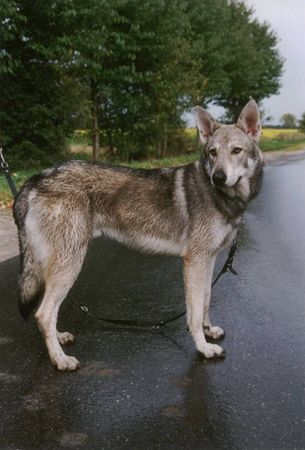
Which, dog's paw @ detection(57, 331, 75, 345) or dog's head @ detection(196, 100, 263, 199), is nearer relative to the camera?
dog's head @ detection(196, 100, 263, 199)

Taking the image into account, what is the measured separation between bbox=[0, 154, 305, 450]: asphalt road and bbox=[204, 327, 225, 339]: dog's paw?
0.32 ft

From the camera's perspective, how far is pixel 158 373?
3.98 m

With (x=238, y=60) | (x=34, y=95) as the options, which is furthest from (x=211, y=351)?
(x=238, y=60)

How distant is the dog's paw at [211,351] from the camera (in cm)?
423

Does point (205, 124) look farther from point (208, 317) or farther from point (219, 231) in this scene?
point (208, 317)

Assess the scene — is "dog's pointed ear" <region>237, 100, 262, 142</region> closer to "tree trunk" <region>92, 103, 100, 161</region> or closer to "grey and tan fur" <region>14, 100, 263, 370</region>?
"grey and tan fur" <region>14, 100, 263, 370</region>

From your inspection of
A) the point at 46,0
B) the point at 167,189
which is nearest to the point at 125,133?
the point at 46,0

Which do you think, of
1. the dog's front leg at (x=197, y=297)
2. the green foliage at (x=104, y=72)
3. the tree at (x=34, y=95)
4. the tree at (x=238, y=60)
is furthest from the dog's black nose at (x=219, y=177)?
the tree at (x=238, y=60)

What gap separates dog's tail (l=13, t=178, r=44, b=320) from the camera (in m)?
4.20

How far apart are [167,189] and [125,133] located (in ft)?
55.2

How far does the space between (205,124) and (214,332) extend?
77.0 inches

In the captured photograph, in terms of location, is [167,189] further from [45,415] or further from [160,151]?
[160,151]

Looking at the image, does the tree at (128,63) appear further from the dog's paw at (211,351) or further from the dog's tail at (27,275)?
the dog's paw at (211,351)

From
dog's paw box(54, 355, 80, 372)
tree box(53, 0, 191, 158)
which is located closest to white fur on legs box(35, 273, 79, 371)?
dog's paw box(54, 355, 80, 372)
